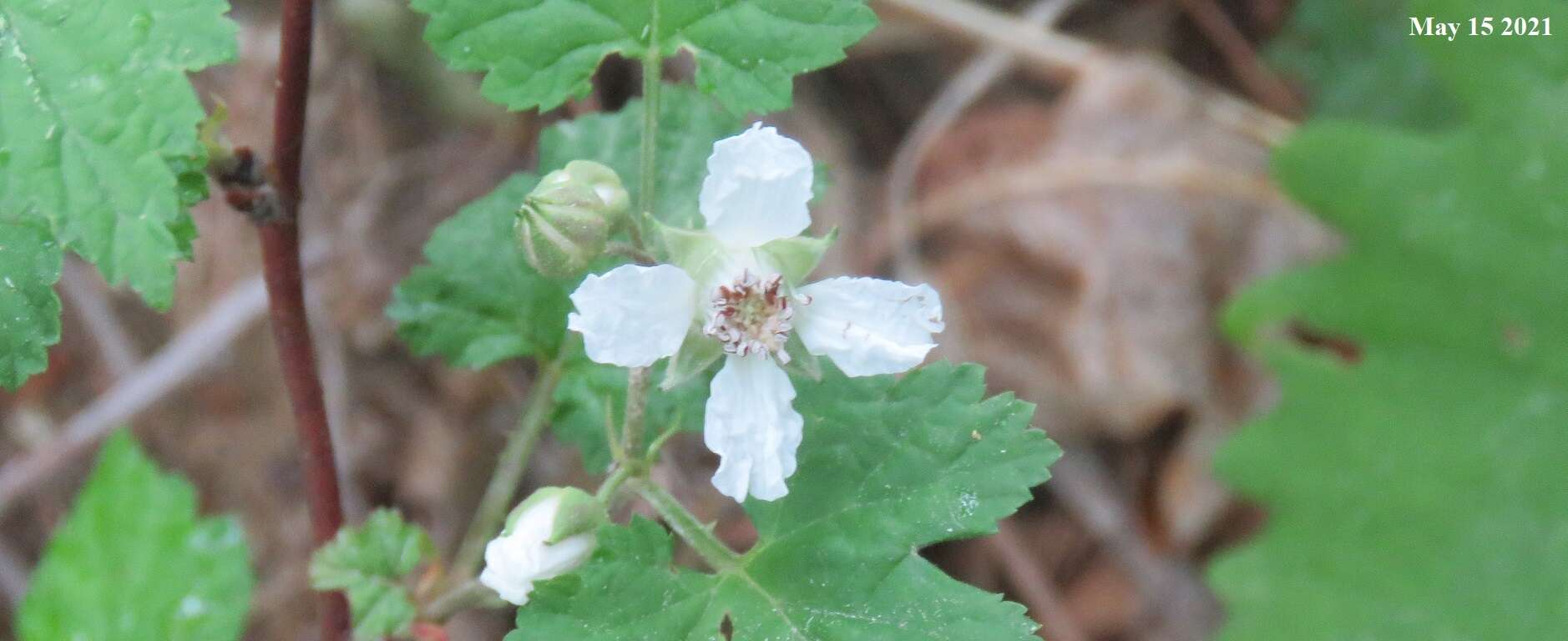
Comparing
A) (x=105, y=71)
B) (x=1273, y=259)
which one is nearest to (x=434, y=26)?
(x=105, y=71)

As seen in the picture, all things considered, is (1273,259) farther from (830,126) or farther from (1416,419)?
(830,126)

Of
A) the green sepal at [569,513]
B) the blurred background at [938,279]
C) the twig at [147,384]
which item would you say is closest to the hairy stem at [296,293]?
the green sepal at [569,513]

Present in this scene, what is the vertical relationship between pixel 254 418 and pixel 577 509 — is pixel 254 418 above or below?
below

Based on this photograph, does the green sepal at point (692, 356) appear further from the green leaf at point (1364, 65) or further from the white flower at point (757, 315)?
the green leaf at point (1364, 65)

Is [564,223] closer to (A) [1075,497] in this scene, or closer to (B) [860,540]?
(B) [860,540]

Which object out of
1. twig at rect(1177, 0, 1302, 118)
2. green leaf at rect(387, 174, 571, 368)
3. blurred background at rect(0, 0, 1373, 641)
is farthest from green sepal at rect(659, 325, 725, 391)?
twig at rect(1177, 0, 1302, 118)

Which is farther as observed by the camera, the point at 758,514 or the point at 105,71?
the point at 758,514
